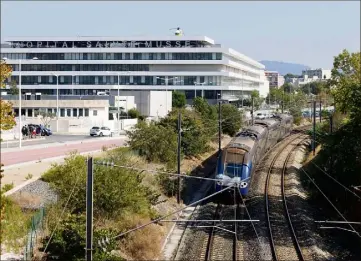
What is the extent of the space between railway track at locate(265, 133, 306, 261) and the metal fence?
8.02m

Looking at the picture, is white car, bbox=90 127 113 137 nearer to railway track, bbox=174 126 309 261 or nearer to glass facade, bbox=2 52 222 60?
railway track, bbox=174 126 309 261

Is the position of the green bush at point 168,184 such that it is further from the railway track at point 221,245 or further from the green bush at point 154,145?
the green bush at point 154,145

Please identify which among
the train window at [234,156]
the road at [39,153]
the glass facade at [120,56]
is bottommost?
the road at [39,153]

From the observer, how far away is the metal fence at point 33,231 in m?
15.8

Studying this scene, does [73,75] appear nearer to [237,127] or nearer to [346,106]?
[237,127]

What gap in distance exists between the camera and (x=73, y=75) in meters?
99.2

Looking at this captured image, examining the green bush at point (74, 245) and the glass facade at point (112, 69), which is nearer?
the green bush at point (74, 245)

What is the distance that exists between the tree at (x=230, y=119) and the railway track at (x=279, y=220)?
18348mm

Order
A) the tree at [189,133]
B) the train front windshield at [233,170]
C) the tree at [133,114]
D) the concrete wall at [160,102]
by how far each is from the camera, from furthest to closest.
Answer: the concrete wall at [160,102], the tree at [133,114], the tree at [189,133], the train front windshield at [233,170]

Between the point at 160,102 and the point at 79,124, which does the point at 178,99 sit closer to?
the point at 160,102

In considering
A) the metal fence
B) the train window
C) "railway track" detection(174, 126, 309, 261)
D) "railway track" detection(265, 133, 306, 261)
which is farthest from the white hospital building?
the metal fence

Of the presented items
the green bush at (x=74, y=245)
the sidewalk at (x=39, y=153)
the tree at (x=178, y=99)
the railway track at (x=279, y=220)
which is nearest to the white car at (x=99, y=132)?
the sidewalk at (x=39, y=153)

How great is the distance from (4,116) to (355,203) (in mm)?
19079

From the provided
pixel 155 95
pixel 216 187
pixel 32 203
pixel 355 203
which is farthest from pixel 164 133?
pixel 155 95
